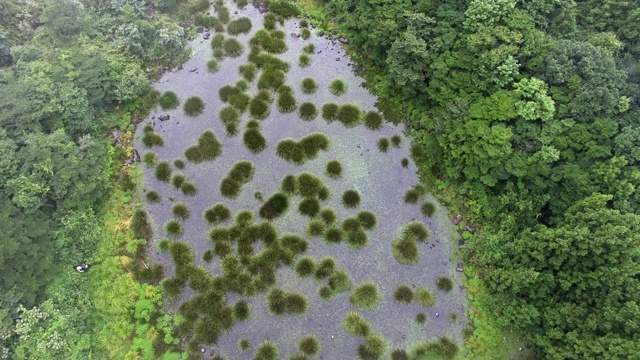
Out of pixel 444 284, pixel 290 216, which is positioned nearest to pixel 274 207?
pixel 290 216

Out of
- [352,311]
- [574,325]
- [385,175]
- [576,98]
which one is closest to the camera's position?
[574,325]

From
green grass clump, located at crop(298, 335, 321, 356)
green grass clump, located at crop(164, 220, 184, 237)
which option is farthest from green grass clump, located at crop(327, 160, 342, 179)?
green grass clump, located at crop(164, 220, 184, 237)

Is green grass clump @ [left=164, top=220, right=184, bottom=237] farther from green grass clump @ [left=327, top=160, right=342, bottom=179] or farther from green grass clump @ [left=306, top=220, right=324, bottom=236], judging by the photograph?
green grass clump @ [left=327, top=160, right=342, bottom=179]

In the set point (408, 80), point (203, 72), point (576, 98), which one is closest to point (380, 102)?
point (408, 80)

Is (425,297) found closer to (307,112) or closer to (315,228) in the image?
(315,228)

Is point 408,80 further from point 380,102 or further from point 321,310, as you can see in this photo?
point 321,310

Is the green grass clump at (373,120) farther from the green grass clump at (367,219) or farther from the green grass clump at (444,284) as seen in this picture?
the green grass clump at (444,284)
